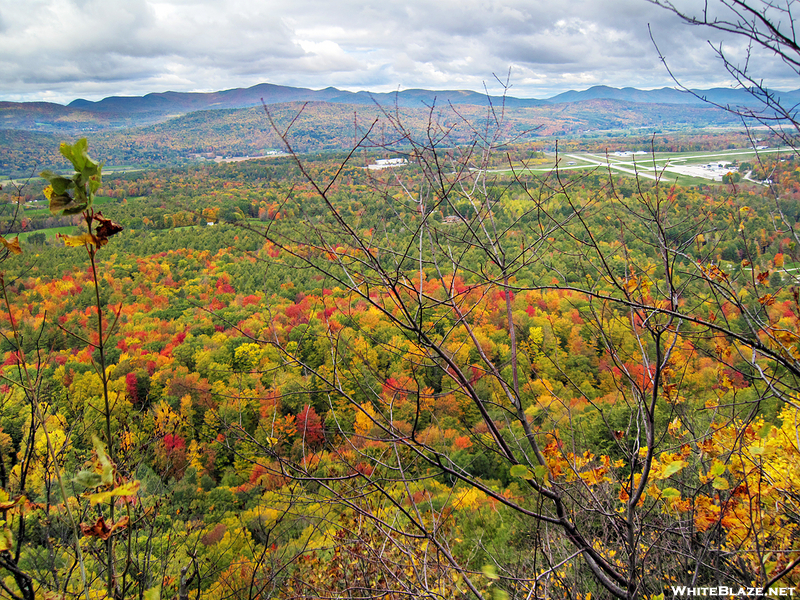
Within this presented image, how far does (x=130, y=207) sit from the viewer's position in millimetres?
54625

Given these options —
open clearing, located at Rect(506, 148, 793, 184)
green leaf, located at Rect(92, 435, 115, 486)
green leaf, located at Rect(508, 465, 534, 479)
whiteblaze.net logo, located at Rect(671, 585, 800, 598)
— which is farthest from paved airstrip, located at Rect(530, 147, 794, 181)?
green leaf, located at Rect(92, 435, 115, 486)

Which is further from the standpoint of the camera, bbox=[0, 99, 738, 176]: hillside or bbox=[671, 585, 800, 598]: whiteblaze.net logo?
bbox=[0, 99, 738, 176]: hillside

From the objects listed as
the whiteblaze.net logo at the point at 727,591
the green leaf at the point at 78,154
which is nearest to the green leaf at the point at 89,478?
the green leaf at the point at 78,154

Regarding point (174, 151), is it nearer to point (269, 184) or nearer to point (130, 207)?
point (130, 207)

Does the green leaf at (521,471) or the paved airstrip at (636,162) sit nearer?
the green leaf at (521,471)

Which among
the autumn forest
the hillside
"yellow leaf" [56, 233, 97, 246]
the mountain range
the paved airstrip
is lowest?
the autumn forest

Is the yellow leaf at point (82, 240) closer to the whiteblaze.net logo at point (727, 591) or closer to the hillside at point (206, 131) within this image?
the whiteblaze.net logo at point (727, 591)

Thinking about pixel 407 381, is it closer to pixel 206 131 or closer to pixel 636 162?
pixel 636 162

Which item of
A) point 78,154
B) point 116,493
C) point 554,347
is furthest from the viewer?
point 554,347

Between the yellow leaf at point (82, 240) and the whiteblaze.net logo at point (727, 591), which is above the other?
the yellow leaf at point (82, 240)

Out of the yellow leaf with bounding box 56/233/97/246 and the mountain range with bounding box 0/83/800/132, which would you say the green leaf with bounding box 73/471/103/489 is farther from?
the mountain range with bounding box 0/83/800/132

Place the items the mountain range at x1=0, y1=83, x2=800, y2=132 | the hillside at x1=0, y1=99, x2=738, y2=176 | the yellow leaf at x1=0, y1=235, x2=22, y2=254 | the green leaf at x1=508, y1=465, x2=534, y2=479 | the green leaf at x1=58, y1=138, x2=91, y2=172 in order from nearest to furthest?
1. the green leaf at x1=58, y1=138, x2=91, y2=172
2. the yellow leaf at x1=0, y1=235, x2=22, y2=254
3. the green leaf at x1=508, y1=465, x2=534, y2=479
4. the hillside at x1=0, y1=99, x2=738, y2=176
5. the mountain range at x1=0, y1=83, x2=800, y2=132

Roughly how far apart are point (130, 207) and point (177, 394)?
43162mm

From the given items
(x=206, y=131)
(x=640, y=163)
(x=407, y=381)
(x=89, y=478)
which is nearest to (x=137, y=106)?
(x=206, y=131)
